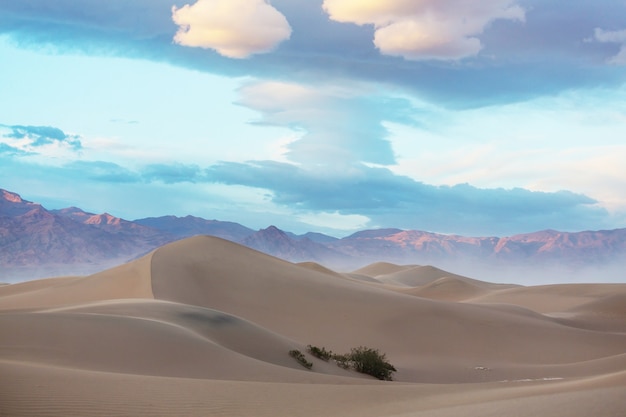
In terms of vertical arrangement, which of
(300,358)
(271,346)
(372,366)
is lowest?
(372,366)

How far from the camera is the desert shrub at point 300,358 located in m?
24.4

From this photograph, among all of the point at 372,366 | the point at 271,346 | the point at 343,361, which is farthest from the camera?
the point at 343,361

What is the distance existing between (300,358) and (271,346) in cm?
138

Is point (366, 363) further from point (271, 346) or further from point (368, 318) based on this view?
point (368, 318)

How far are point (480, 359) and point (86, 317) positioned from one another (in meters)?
20.4

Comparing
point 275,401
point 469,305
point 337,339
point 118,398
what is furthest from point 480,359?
point 118,398

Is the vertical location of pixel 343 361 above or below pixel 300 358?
below

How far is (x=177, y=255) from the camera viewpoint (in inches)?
1916

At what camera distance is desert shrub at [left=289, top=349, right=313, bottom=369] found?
80.0ft

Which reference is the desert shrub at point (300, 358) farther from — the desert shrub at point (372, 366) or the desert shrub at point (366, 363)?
the desert shrub at point (372, 366)

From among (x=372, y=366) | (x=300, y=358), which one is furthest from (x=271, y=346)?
(x=372, y=366)

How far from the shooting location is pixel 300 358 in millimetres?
24906

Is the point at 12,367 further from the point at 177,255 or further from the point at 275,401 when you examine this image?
the point at 177,255

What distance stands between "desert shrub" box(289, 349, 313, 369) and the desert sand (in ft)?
0.70
